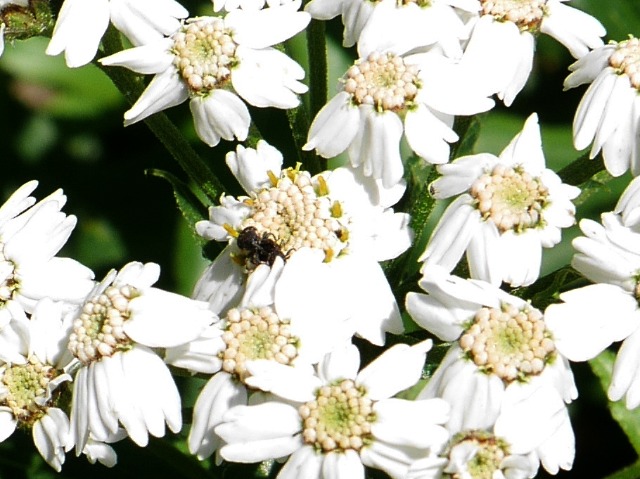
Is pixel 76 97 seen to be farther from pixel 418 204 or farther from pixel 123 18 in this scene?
pixel 418 204

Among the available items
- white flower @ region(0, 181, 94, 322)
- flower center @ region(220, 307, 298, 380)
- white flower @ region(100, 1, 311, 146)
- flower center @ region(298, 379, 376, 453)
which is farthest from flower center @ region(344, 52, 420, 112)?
white flower @ region(0, 181, 94, 322)

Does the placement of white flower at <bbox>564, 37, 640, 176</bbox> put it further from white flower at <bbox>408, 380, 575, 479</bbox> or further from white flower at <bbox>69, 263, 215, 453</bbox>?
white flower at <bbox>69, 263, 215, 453</bbox>

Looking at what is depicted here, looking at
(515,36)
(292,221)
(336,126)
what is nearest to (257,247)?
(292,221)

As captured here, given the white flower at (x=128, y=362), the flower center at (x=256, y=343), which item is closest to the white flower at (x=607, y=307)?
the flower center at (x=256, y=343)

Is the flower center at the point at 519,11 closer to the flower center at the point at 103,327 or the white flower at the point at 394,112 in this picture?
the white flower at the point at 394,112

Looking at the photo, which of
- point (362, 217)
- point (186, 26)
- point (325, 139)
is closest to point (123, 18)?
point (186, 26)
